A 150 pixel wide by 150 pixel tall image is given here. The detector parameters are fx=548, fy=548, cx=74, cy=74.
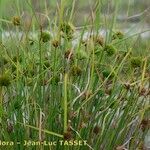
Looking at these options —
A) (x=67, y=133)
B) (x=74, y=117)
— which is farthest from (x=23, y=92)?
(x=67, y=133)

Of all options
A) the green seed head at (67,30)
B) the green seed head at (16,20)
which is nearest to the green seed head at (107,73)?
the green seed head at (67,30)

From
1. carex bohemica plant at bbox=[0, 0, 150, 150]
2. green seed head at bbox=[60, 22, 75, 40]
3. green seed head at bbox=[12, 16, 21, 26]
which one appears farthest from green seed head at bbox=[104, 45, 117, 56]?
green seed head at bbox=[12, 16, 21, 26]

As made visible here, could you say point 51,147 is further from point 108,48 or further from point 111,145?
point 108,48

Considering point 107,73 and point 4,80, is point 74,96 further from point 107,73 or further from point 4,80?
point 4,80

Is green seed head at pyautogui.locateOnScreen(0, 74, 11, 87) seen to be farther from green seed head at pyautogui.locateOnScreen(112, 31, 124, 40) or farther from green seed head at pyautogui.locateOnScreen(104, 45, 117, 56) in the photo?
green seed head at pyautogui.locateOnScreen(112, 31, 124, 40)

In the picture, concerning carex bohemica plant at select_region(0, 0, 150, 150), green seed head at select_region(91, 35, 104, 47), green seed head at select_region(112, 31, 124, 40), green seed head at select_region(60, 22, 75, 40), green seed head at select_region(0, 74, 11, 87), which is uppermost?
green seed head at select_region(60, 22, 75, 40)

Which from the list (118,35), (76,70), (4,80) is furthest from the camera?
(118,35)

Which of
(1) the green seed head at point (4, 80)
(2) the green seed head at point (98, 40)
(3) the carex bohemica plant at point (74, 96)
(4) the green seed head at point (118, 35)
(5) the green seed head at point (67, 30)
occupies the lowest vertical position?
(3) the carex bohemica plant at point (74, 96)

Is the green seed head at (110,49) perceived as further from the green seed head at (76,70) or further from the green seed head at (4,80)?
the green seed head at (4,80)

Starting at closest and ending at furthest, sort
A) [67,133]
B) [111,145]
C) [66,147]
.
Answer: [67,133]
[66,147]
[111,145]

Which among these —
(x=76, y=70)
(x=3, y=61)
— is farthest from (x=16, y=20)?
(x=76, y=70)

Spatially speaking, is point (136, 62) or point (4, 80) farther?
point (136, 62)
